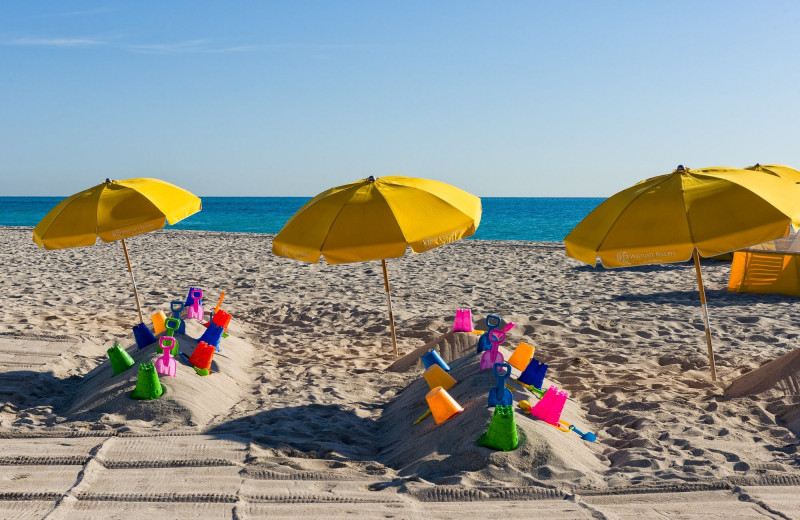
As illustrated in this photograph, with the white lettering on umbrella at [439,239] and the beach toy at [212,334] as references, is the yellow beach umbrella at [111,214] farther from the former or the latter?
the white lettering on umbrella at [439,239]

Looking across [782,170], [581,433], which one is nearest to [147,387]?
[581,433]

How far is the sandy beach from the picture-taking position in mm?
3551

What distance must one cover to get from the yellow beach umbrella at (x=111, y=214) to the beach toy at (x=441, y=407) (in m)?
3.38

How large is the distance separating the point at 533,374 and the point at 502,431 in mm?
1188

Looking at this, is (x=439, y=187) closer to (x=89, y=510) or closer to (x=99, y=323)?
(x=89, y=510)

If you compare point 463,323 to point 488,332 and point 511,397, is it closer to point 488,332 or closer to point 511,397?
point 488,332

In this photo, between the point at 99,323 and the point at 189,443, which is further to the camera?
the point at 99,323

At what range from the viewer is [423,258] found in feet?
51.8

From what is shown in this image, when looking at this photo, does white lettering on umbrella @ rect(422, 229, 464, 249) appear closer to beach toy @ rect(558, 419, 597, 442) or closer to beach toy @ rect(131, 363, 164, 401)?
beach toy @ rect(558, 419, 597, 442)

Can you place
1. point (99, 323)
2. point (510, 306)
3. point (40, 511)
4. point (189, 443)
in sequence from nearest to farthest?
point (40, 511) → point (189, 443) → point (99, 323) → point (510, 306)

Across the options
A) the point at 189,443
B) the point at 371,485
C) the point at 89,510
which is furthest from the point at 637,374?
the point at 89,510

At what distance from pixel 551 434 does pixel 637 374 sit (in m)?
2.34

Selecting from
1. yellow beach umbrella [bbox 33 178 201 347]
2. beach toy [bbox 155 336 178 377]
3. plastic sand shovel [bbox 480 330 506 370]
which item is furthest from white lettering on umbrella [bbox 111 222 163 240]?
plastic sand shovel [bbox 480 330 506 370]

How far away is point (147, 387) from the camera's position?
523 centimetres
